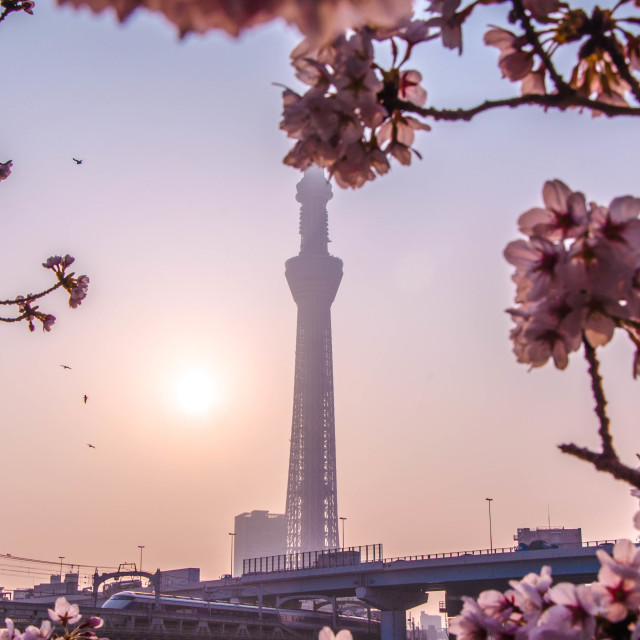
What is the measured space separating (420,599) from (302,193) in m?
110

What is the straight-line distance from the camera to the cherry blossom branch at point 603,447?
251 centimetres

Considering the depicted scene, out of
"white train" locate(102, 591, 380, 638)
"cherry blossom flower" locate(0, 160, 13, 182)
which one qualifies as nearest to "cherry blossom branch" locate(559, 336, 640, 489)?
"cherry blossom flower" locate(0, 160, 13, 182)

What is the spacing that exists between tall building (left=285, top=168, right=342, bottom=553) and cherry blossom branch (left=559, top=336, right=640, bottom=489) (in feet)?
498

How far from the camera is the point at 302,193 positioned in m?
179

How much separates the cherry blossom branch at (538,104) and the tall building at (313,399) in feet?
497

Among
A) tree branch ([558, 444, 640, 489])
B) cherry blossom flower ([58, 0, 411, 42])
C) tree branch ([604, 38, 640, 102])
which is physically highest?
tree branch ([604, 38, 640, 102])

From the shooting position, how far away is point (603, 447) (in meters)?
2.54

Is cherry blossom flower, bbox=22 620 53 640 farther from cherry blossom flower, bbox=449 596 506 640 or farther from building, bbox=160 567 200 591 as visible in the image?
building, bbox=160 567 200 591

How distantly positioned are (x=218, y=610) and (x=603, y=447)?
80.9m

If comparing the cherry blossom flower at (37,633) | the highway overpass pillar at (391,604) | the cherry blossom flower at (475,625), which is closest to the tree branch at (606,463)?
the cherry blossom flower at (475,625)

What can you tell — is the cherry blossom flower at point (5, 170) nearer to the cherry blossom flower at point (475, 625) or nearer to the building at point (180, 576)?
the cherry blossom flower at point (475, 625)

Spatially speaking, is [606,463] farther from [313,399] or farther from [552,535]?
[313,399]

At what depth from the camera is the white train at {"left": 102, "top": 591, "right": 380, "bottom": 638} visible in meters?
68.7

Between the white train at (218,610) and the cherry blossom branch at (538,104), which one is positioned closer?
the cherry blossom branch at (538,104)
